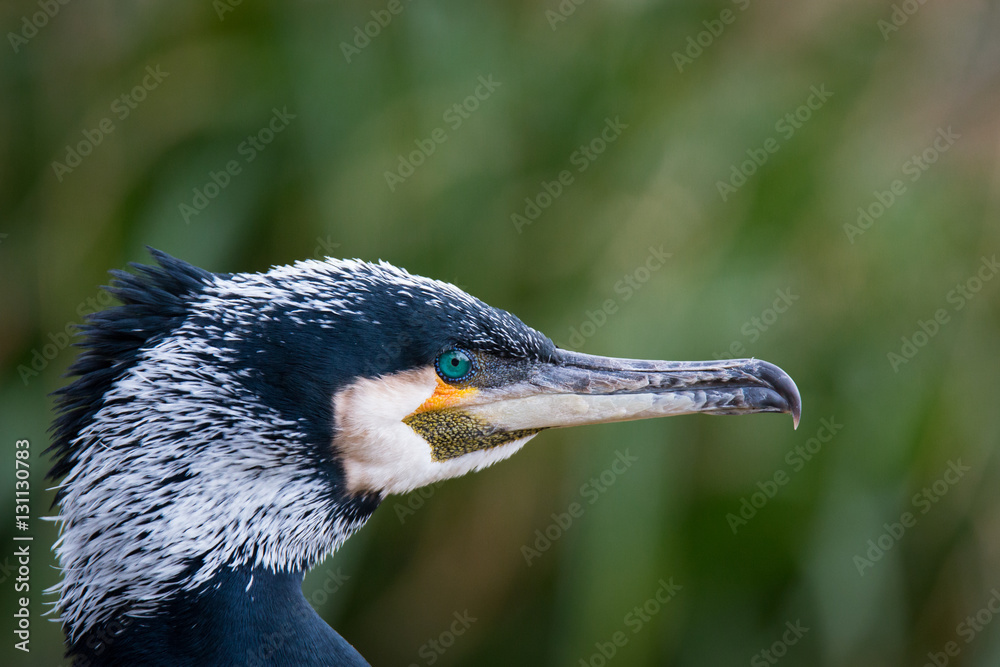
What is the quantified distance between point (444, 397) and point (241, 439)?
1.31 feet

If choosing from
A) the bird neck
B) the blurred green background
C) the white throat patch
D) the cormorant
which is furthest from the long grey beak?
the blurred green background

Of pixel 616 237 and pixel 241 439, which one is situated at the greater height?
pixel 616 237

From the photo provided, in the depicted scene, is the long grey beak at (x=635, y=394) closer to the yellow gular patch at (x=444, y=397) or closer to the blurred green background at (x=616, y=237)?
the yellow gular patch at (x=444, y=397)

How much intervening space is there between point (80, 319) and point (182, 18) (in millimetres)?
1125

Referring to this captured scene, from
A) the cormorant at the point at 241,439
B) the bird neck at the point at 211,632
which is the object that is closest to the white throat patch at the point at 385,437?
the cormorant at the point at 241,439

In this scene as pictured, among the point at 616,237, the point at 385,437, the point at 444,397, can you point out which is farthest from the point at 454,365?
the point at 616,237

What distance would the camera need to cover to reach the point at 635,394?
1.78m

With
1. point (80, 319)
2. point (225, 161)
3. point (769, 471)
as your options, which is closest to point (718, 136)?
point (769, 471)

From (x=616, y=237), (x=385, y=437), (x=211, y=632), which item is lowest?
(x=211, y=632)

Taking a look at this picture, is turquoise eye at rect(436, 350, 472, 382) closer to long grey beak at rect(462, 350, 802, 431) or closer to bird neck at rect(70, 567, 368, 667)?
long grey beak at rect(462, 350, 802, 431)

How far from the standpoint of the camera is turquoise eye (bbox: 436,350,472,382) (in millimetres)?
1718

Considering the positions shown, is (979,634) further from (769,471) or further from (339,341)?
(339,341)

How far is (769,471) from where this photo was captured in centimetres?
291

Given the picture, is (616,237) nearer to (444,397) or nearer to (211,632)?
(444,397)
